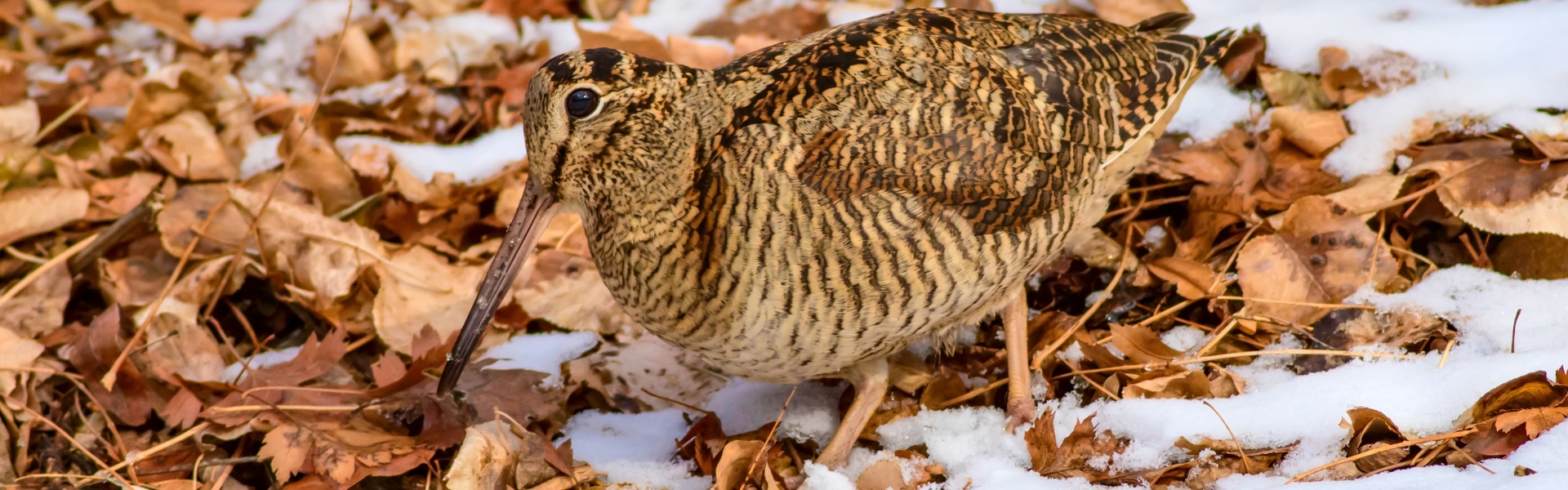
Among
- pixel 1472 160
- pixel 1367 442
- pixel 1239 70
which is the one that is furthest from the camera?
pixel 1239 70

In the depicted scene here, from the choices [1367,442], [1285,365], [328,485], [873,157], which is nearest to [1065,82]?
[873,157]

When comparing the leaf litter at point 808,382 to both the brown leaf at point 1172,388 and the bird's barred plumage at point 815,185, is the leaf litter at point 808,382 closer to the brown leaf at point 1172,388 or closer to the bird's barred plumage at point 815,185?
the brown leaf at point 1172,388

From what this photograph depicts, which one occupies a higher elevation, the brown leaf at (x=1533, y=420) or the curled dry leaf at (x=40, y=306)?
the brown leaf at (x=1533, y=420)

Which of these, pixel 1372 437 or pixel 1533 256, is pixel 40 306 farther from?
pixel 1533 256

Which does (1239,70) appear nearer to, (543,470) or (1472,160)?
(1472,160)

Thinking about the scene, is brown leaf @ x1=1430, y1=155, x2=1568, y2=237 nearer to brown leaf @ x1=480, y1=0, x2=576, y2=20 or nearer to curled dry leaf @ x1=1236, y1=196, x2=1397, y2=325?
curled dry leaf @ x1=1236, y1=196, x2=1397, y2=325

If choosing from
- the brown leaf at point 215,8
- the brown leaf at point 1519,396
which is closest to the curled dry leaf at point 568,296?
the brown leaf at point 1519,396
